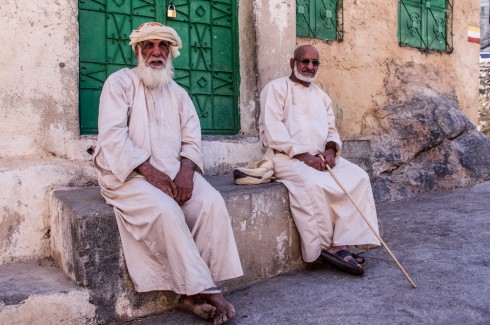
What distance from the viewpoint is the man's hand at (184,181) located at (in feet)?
10.4

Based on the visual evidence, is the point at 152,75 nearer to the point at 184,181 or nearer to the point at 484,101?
the point at 184,181

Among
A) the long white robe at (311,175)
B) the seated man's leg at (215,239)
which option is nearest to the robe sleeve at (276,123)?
the long white robe at (311,175)

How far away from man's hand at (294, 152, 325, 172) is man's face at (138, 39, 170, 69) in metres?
1.34

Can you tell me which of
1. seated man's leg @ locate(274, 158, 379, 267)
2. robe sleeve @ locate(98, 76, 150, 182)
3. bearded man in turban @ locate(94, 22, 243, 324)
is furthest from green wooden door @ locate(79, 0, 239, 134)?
seated man's leg @ locate(274, 158, 379, 267)

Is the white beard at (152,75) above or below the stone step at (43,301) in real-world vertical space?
above

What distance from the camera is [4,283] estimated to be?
2959 mm

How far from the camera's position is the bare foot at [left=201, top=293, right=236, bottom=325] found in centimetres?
286

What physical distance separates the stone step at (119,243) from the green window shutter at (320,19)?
2.42m

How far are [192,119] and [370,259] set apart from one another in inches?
72.2

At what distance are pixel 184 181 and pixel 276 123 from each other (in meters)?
1.28

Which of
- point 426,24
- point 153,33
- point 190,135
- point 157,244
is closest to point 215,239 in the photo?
point 157,244

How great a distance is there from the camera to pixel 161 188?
10.2ft

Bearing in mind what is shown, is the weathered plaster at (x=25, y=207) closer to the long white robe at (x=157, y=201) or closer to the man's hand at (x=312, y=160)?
the long white robe at (x=157, y=201)

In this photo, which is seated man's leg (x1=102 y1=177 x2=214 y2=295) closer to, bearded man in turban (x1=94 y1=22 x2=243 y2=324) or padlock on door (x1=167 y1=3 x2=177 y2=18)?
bearded man in turban (x1=94 y1=22 x2=243 y2=324)
